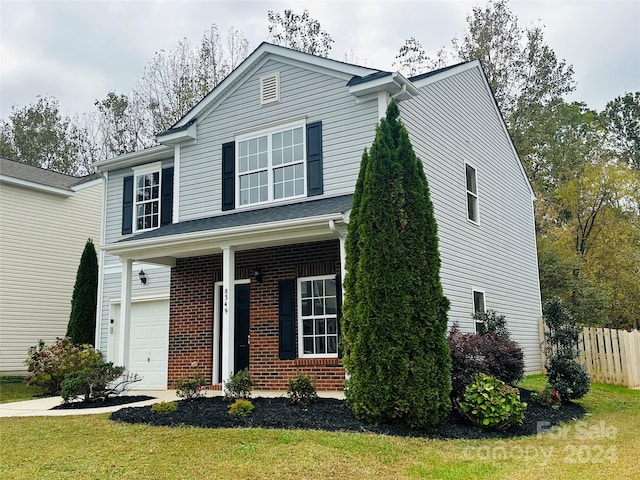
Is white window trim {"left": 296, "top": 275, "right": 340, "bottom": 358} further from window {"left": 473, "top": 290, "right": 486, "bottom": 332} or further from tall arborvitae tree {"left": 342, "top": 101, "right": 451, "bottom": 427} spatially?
window {"left": 473, "top": 290, "right": 486, "bottom": 332}

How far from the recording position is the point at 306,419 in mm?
7297

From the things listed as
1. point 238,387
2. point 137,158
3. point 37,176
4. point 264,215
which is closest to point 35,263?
point 37,176

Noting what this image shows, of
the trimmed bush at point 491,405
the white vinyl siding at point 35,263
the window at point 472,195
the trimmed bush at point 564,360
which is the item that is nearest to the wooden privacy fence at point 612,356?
the trimmed bush at point 564,360

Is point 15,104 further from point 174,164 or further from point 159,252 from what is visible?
point 159,252

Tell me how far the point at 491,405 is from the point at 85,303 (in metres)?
11.8

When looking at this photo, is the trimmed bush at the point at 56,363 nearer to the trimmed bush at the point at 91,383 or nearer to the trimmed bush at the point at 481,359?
the trimmed bush at the point at 91,383

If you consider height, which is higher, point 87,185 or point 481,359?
point 87,185

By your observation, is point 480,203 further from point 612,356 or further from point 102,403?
point 102,403

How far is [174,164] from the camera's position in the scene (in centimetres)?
1343

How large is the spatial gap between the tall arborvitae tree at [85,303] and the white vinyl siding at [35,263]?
154cm

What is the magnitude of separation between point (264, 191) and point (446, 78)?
16.3 feet

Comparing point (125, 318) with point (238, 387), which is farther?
point (125, 318)

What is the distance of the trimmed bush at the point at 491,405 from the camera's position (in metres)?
7.29

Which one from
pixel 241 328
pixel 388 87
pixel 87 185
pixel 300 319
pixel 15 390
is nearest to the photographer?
pixel 388 87
